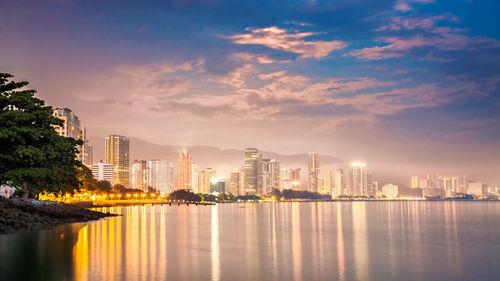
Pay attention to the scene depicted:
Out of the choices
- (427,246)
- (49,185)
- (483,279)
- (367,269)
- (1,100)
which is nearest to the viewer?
(483,279)

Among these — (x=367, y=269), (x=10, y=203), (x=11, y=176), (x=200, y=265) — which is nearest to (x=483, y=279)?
(x=367, y=269)

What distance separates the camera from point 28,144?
51.8 metres

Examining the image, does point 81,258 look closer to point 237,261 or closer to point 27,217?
point 237,261

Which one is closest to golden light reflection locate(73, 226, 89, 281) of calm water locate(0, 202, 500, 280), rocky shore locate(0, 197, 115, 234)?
calm water locate(0, 202, 500, 280)

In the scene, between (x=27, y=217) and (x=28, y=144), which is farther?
(x=27, y=217)

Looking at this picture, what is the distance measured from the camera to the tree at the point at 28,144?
48781 millimetres

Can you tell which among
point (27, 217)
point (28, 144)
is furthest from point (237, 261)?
point (27, 217)

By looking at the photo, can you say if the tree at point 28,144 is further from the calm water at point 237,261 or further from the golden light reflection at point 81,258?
the golden light reflection at point 81,258

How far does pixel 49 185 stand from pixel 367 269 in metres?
46.5

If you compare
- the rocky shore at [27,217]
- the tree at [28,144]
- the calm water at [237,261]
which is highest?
the tree at [28,144]

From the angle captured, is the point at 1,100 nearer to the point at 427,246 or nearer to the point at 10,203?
the point at 10,203

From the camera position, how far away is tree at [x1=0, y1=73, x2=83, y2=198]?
4878 cm

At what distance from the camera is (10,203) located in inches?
2408

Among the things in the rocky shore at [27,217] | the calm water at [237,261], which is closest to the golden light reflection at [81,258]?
the calm water at [237,261]
